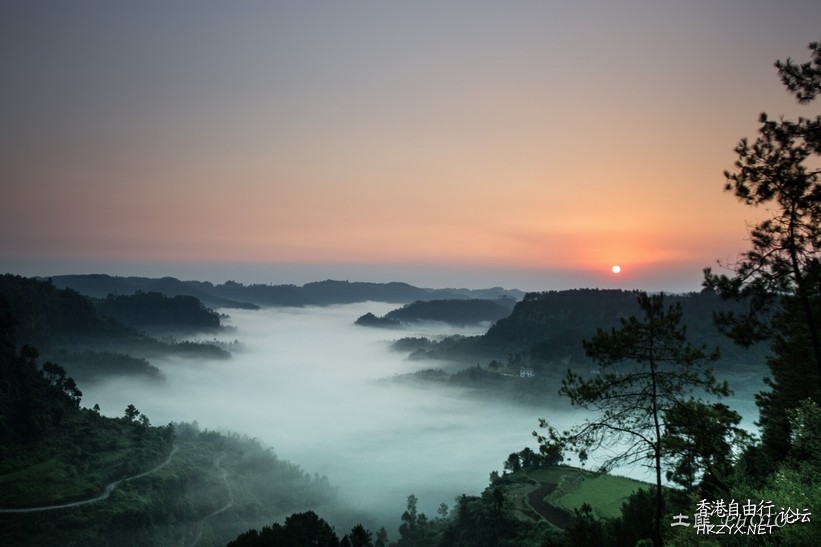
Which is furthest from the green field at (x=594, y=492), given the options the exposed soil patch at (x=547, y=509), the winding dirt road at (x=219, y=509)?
the winding dirt road at (x=219, y=509)

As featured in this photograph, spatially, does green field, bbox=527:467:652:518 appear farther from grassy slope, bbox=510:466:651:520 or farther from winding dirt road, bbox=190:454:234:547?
winding dirt road, bbox=190:454:234:547

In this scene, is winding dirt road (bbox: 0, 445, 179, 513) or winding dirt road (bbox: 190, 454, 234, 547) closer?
winding dirt road (bbox: 0, 445, 179, 513)

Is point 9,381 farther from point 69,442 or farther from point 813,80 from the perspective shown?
point 813,80

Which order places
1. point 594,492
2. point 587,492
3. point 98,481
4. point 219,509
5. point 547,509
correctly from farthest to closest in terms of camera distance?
point 219,509
point 98,481
point 587,492
point 594,492
point 547,509

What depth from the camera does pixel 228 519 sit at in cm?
15400

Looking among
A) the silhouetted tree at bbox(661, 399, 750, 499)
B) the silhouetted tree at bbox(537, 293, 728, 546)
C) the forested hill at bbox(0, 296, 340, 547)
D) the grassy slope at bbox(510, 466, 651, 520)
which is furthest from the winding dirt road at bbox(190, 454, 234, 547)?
the silhouetted tree at bbox(661, 399, 750, 499)

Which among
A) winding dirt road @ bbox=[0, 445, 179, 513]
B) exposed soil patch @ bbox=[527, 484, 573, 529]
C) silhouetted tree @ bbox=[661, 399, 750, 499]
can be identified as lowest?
winding dirt road @ bbox=[0, 445, 179, 513]

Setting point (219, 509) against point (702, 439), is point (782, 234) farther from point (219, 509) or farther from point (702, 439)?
point (219, 509)

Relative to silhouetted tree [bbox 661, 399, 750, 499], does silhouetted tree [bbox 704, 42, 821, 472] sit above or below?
above

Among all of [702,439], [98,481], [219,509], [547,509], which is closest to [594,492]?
[547,509]

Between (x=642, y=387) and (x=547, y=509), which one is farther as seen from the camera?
(x=547, y=509)

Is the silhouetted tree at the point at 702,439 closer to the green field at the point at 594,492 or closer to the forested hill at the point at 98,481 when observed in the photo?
the green field at the point at 594,492

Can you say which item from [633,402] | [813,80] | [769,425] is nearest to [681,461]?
[633,402]

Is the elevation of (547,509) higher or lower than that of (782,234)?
lower
